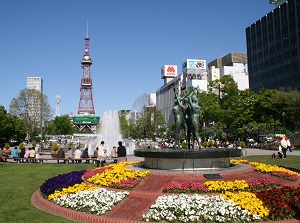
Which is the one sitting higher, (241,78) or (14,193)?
(241,78)

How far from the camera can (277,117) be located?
46281mm

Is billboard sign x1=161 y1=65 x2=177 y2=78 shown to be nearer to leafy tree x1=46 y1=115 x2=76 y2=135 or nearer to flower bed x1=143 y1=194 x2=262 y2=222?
leafy tree x1=46 y1=115 x2=76 y2=135

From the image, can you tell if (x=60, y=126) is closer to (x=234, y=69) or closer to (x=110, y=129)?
(x=110, y=129)

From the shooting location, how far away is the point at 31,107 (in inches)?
2633

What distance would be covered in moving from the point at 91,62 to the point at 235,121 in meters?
89.6

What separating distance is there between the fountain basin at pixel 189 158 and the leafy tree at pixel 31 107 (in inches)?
2263

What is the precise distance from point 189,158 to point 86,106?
115899 mm

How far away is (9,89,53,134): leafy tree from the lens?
64062 millimetres

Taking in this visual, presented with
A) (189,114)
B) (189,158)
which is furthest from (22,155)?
(189,158)

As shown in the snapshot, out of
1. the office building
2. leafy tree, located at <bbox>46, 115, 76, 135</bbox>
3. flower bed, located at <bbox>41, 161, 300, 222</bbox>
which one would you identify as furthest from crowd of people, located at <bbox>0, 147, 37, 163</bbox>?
leafy tree, located at <bbox>46, 115, 76, 135</bbox>

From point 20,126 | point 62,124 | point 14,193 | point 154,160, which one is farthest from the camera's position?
point 62,124

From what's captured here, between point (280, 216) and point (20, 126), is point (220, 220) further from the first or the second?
point (20, 126)

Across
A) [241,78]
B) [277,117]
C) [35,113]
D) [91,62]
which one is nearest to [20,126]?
[35,113]

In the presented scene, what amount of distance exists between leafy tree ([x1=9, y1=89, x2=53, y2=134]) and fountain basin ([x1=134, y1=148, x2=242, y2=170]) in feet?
189
